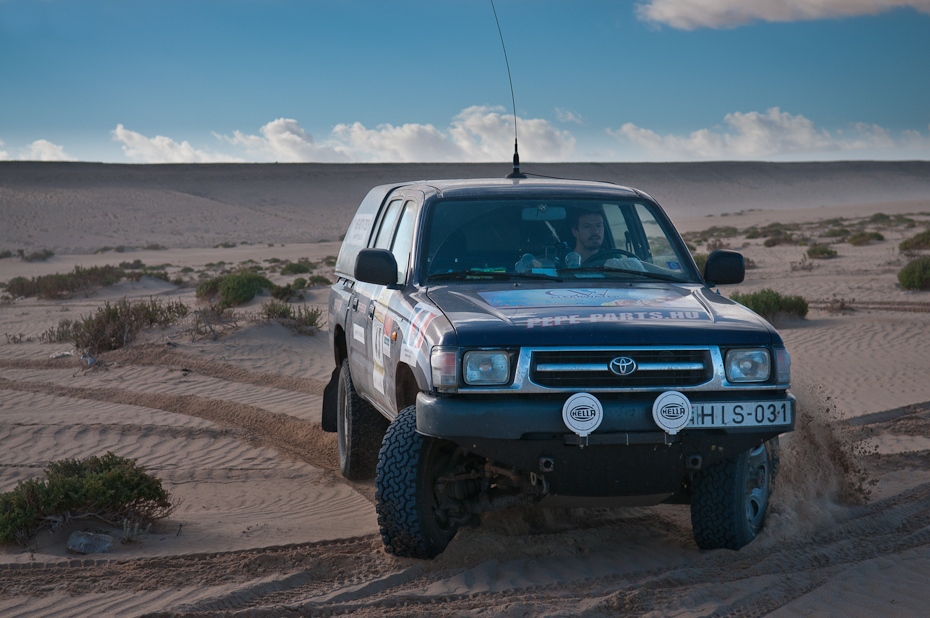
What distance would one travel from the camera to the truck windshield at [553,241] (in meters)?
5.77

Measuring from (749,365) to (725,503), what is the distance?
780 mm

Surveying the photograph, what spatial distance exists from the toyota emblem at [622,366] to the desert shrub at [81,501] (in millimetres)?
2921

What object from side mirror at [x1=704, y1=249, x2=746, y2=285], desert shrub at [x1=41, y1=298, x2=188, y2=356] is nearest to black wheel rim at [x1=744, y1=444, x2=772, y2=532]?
side mirror at [x1=704, y1=249, x2=746, y2=285]

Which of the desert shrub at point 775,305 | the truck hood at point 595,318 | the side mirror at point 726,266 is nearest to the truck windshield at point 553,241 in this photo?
the side mirror at point 726,266

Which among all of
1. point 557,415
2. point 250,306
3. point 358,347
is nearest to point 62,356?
point 250,306

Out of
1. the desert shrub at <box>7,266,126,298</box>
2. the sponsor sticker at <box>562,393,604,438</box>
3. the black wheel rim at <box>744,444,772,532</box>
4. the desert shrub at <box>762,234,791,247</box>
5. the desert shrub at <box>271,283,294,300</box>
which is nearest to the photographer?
the sponsor sticker at <box>562,393,604,438</box>

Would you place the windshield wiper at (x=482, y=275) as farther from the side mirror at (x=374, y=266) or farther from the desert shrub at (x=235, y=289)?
the desert shrub at (x=235, y=289)

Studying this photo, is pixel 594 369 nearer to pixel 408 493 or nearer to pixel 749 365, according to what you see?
pixel 749 365

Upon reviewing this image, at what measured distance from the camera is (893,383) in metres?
10.6

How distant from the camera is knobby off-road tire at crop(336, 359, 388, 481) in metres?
6.94

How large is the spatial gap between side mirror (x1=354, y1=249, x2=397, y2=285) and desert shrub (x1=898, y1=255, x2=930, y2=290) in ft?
49.5

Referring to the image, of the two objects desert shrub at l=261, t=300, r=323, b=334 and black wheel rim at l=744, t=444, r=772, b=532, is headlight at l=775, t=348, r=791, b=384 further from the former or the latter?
desert shrub at l=261, t=300, r=323, b=334

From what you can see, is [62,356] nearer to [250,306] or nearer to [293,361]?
[293,361]

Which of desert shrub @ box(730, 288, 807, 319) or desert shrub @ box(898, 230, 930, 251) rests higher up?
desert shrub @ box(898, 230, 930, 251)
